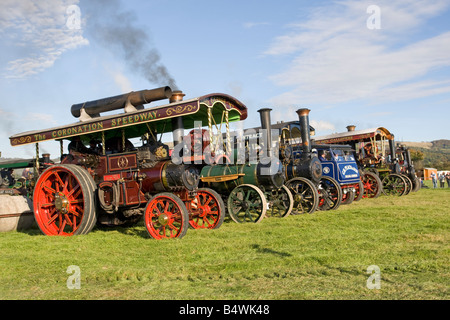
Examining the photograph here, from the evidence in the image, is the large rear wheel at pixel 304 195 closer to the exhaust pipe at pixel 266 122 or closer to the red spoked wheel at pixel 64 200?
the exhaust pipe at pixel 266 122

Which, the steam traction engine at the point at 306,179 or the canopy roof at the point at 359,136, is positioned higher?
the canopy roof at the point at 359,136

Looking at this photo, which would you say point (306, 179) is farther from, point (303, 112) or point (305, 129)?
point (303, 112)

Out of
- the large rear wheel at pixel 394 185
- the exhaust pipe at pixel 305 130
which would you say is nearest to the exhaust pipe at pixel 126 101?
the exhaust pipe at pixel 305 130

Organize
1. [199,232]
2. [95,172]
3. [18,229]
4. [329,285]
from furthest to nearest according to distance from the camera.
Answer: [18,229] < [95,172] < [199,232] < [329,285]

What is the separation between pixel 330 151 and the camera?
11.0 meters

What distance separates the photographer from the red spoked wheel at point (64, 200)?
6.57m

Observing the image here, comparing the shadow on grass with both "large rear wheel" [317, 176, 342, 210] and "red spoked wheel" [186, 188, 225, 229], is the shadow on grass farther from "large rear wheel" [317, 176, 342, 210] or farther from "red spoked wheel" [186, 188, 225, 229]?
"large rear wheel" [317, 176, 342, 210]

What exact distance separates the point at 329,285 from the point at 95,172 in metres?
4.94

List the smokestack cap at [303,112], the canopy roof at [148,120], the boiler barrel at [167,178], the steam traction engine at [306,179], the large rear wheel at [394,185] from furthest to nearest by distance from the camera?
the large rear wheel at [394,185] → the smokestack cap at [303,112] → the steam traction engine at [306,179] → the boiler barrel at [167,178] → the canopy roof at [148,120]

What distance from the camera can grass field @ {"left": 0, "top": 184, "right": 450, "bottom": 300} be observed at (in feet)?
11.0

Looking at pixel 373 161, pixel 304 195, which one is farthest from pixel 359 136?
pixel 304 195

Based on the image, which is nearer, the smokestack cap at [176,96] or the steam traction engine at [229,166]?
the steam traction engine at [229,166]
